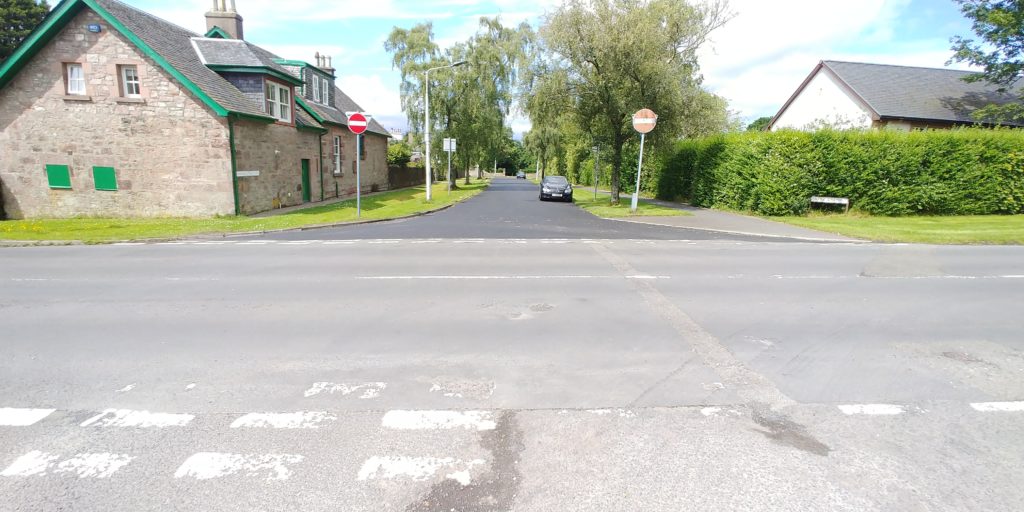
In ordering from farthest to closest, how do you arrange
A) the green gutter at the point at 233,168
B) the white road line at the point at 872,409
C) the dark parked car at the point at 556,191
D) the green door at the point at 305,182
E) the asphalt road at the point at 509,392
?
the dark parked car at the point at 556,191 → the green door at the point at 305,182 → the green gutter at the point at 233,168 → the white road line at the point at 872,409 → the asphalt road at the point at 509,392

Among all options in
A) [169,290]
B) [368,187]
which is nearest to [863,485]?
[169,290]

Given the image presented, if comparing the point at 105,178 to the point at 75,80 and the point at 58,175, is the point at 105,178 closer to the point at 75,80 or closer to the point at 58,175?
the point at 58,175

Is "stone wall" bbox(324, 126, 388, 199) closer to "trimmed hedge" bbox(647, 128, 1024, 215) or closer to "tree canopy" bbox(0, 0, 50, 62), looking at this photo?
"trimmed hedge" bbox(647, 128, 1024, 215)

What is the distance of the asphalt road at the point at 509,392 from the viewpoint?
111 inches

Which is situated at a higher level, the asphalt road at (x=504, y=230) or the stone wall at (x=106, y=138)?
the stone wall at (x=106, y=138)

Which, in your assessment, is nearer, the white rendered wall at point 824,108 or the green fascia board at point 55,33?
the green fascia board at point 55,33

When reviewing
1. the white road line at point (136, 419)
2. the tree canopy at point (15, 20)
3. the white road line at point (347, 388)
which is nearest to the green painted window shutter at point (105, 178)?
the white road line at point (136, 419)

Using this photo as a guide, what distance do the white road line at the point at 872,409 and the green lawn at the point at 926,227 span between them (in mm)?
11831

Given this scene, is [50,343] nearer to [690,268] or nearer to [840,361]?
[840,361]

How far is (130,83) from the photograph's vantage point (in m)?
17.8

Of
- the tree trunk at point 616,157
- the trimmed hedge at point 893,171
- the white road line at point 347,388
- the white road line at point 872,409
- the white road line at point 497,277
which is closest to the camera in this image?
the white road line at point 872,409

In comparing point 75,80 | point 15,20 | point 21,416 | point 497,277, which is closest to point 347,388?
point 21,416

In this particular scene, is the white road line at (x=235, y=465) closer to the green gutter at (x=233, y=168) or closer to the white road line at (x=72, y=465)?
the white road line at (x=72, y=465)

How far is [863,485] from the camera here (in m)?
2.83
